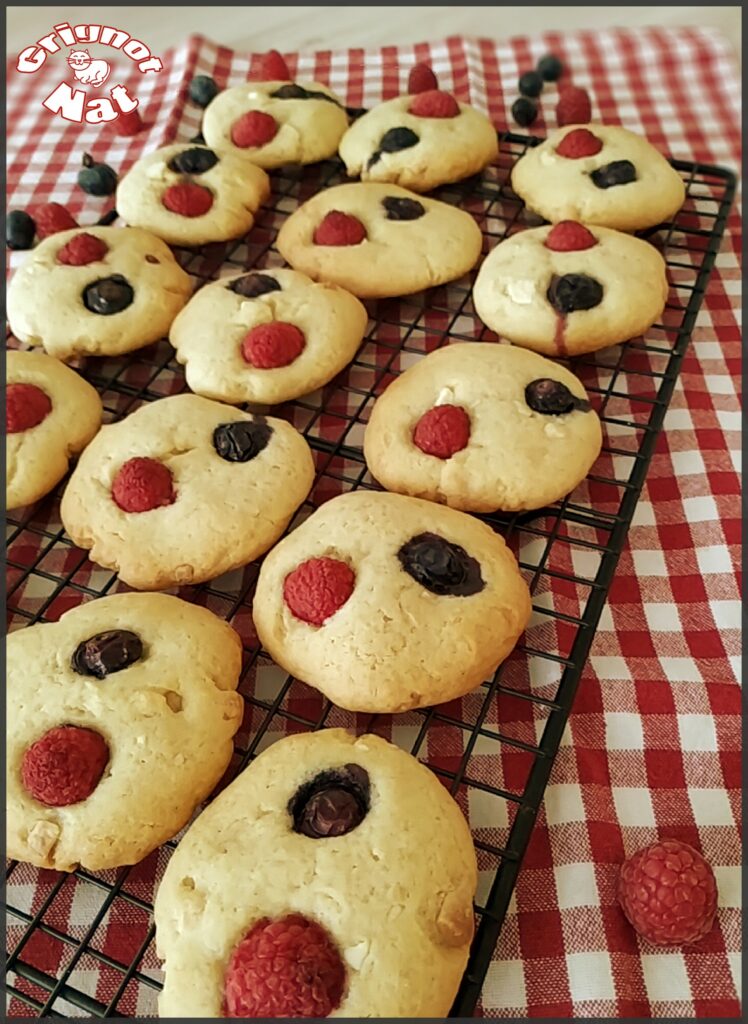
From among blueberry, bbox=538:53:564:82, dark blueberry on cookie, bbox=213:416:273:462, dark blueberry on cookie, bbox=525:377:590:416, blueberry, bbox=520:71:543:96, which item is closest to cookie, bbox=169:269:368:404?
dark blueberry on cookie, bbox=213:416:273:462

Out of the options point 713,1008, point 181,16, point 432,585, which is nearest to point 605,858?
point 713,1008

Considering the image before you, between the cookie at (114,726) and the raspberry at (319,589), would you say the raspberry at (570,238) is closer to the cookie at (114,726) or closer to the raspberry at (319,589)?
the raspberry at (319,589)

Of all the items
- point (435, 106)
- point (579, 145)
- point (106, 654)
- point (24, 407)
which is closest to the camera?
point (106, 654)

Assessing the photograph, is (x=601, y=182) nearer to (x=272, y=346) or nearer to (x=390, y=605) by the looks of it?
(x=272, y=346)

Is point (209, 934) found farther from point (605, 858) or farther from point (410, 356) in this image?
point (410, 356)

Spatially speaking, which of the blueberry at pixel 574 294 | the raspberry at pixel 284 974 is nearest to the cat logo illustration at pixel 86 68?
the blueberry at pixel 574 294

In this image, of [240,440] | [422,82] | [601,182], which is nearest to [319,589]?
[240,440]

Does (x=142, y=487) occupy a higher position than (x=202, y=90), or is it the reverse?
(x=202, y=90)
